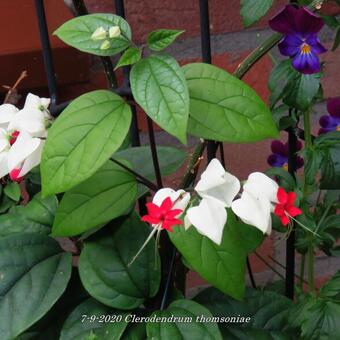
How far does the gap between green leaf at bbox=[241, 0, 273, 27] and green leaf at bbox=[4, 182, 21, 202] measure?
0.32 meters

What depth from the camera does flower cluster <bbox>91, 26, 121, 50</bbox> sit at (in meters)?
0.52

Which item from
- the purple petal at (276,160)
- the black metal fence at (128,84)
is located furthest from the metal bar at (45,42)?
the purple petal at (276,160)

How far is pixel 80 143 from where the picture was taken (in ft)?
1.76

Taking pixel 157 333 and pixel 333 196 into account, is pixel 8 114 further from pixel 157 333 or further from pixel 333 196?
pixel 333 196

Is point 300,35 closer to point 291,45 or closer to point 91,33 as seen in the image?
point 291,45

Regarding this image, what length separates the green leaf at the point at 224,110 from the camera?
56 cm

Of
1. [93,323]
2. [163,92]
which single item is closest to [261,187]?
[163,92]

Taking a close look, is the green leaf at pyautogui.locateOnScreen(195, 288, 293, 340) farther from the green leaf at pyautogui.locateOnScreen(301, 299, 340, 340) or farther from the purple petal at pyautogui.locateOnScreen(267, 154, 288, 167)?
the purple petal at pyautogui.locateOnScreen(267, 154, 288, 167)

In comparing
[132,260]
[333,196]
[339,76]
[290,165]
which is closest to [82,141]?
[132,260]

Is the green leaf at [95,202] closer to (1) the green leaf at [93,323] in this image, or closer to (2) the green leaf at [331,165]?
(1) the green leaf at [93,323]

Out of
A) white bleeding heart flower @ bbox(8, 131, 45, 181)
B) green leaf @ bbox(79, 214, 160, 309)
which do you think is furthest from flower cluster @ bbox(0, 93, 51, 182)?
green leaf @ bbox(79, 214, 160, 309)

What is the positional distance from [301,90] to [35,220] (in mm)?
311

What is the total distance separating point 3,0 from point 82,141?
1.28ft

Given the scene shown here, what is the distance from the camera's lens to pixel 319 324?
2.16 feet
